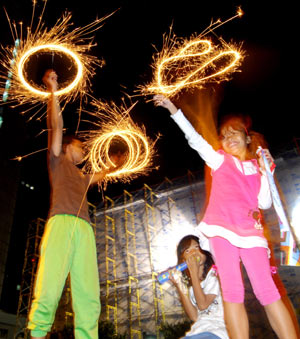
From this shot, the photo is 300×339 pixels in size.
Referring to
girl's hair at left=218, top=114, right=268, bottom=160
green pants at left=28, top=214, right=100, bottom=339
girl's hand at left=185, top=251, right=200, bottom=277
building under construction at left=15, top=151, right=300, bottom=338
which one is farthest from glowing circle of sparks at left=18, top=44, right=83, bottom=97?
building under construction at left=15, top=151, right=300, bottom=338

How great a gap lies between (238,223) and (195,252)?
0.67 meters

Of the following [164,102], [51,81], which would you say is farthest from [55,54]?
[164,102]

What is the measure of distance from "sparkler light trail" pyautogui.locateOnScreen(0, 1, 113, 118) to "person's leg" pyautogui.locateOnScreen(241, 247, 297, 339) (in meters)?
2.32

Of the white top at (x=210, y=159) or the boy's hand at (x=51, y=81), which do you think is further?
the boy's hand at (x=51, y=81)

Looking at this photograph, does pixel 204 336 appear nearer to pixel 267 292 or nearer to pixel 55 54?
pixel 267 292

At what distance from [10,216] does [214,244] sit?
14.9m

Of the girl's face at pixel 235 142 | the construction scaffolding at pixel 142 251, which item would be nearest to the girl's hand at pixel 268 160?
the girl's face at pixel 235 142

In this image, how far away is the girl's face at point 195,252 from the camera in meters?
2.44

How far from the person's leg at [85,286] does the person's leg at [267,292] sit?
39.4 inches

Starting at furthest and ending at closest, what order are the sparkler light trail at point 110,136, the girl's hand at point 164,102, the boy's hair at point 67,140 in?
the sparkler light trail at point 110,136 → the boy's hair at point 67,140 → the girl's hand at point 164,102

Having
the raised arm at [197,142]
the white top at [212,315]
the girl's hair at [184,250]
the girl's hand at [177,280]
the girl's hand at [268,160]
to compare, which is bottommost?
the white top at [212,315]

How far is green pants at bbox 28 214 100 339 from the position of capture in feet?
5.75

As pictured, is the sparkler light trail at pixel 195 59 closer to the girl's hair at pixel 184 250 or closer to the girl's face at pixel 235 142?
the girl's face at pixel 235 142

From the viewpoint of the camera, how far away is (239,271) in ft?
5.89
